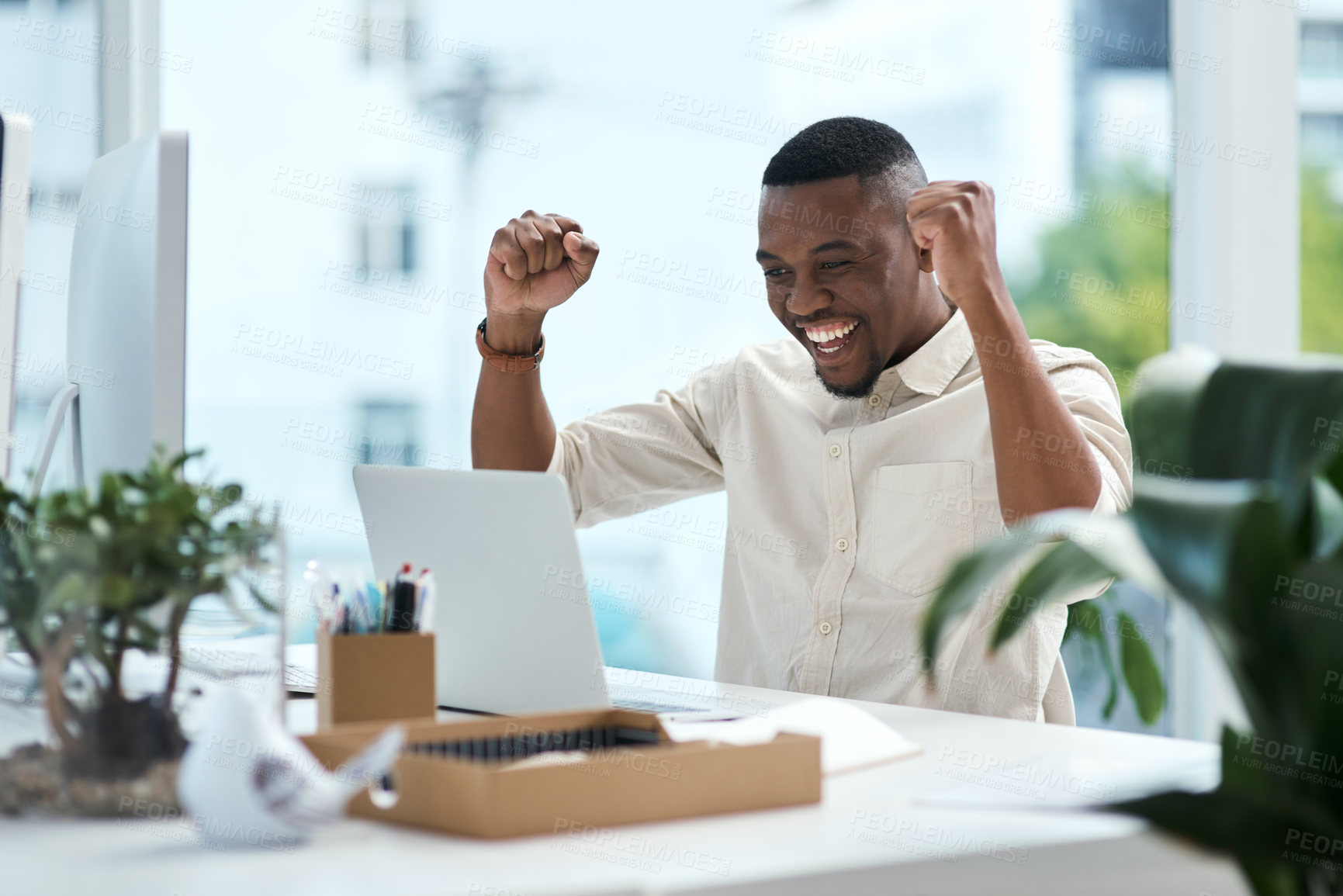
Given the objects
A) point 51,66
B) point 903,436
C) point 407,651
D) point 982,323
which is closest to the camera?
point 407,651

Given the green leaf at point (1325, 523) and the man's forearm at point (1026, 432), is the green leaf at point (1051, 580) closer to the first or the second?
the green leaf at point (1325, 523)

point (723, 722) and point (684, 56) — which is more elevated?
point (684, 56)

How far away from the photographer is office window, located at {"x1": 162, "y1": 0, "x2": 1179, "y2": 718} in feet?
9.56

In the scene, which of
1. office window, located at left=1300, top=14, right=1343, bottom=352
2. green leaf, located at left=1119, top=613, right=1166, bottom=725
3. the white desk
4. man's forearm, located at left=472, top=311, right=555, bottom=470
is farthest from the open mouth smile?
office window, located at left=1300, top=14, right=1343, bottom=352

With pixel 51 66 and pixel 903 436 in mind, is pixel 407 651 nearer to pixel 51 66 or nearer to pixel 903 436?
pixel 903 436

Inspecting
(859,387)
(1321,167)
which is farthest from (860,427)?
(1321,167)

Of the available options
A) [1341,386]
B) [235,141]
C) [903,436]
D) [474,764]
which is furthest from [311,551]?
[1341,386]

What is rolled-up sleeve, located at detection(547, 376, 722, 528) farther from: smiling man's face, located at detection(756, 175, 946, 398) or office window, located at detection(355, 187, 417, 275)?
office window, located at detection(355, 187, 417, 275)

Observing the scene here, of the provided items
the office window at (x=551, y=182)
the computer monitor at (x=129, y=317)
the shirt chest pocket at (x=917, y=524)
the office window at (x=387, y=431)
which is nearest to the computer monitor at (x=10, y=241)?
the computer monitor at (x=129, y=317)

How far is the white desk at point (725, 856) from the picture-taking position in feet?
2.09

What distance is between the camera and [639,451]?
192cm

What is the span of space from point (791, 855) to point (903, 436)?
3.33ft

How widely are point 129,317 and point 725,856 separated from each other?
0.64 metres

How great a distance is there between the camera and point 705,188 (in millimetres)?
3062
